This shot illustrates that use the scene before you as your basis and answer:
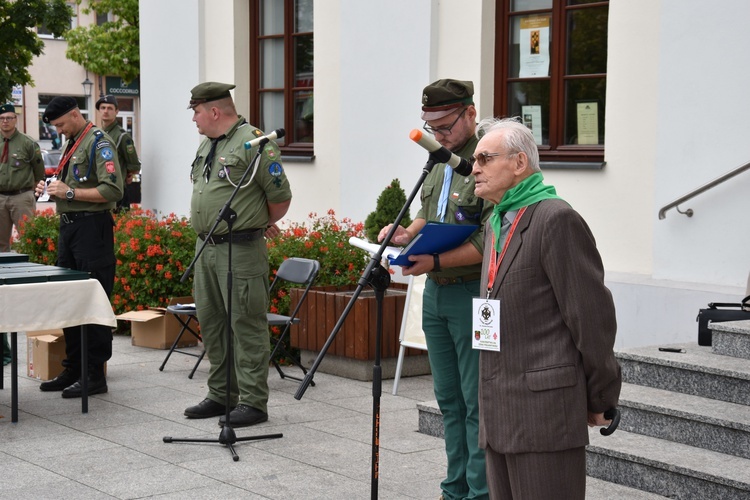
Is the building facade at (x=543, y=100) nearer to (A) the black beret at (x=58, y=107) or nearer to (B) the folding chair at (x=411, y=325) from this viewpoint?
(B) the folding chair at (x=411, y=325)

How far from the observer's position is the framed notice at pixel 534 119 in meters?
9.53

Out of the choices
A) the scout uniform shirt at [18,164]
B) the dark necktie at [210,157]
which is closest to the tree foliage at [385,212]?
the dark necktie at [210,157]

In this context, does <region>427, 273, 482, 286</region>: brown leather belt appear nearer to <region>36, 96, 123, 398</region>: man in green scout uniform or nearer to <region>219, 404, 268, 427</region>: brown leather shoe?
<region>219, 404, 268, 427</region>: brown leather shoe

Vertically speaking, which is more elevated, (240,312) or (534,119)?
(534,119)

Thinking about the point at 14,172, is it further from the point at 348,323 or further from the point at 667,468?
the point at 667,468

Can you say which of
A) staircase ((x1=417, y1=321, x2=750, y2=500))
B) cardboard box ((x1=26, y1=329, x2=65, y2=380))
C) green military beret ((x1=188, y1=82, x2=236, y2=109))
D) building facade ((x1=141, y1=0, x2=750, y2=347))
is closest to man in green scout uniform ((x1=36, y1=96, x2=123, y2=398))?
cardboard box ((x1=26, y1=329, x2=65, y2=380))

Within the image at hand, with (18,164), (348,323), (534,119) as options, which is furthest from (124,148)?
(534,119)

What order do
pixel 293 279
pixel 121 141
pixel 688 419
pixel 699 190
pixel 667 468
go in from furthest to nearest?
pixel 121 141 → pixel 293 279 → pixel 699 190 → pixel 688 419 → pixel 667 468

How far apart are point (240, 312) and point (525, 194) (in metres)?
3.64

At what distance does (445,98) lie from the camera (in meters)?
5.05

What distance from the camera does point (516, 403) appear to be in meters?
3.68

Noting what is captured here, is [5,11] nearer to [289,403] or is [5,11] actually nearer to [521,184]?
[289,403]

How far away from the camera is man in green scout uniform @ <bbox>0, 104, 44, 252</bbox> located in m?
13.3

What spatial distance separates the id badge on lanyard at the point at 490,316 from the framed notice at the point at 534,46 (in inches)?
235
